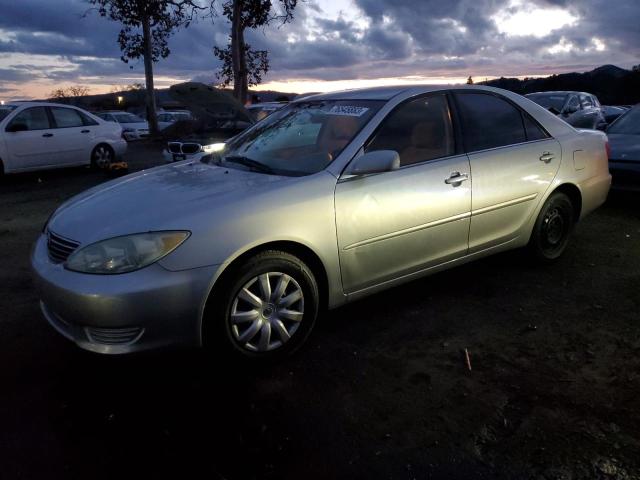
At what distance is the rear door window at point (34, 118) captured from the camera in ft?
31.3

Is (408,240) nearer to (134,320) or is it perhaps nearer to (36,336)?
(134,320)

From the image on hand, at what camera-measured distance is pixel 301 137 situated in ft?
12.3

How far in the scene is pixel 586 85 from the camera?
50031 millimetres

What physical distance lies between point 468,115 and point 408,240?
120cm

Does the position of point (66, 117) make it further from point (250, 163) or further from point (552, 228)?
point (552, 228)

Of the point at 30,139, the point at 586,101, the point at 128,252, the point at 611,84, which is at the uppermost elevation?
the point at 611,84

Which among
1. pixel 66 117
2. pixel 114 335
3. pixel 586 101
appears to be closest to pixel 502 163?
pixel 114 335

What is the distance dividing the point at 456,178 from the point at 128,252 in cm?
222

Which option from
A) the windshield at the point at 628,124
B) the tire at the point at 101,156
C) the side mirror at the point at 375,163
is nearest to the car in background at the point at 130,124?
the tire at the point at 101,156

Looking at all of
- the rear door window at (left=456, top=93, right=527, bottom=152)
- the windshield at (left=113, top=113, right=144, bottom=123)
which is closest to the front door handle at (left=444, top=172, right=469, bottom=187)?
the rear door window at (left=456, top=93, right=527, bottom=152)

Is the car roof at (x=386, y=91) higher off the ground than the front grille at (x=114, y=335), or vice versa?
the car roof at (x=386, y=91)

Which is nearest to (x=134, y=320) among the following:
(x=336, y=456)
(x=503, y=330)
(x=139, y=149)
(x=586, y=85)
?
(x=336, y=456)

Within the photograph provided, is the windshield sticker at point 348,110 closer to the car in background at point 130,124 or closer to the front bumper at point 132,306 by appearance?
the front bumper at point 132,306

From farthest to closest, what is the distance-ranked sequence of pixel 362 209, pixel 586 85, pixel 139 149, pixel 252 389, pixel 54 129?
1. pixel 586 85
2. pixel 139 149
3. pixel 54 129
4. pixel 362 209
5. pixel 252 389
